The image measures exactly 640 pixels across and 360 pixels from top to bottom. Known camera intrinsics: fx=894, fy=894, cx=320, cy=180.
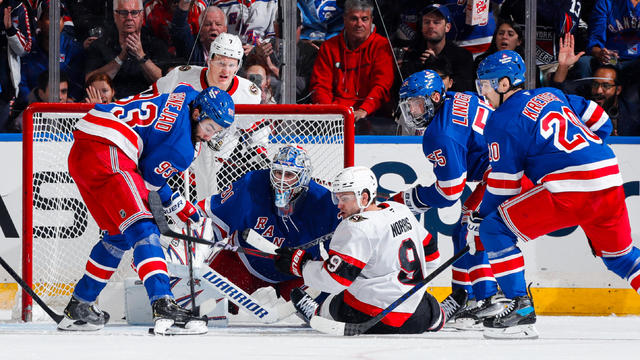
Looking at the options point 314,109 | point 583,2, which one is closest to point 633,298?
point 583,2

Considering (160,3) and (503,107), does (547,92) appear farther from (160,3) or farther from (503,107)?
(160,3)

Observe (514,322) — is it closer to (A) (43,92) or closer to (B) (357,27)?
(B) (357,27)

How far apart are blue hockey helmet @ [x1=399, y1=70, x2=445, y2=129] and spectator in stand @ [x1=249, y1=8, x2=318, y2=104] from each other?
1.05m

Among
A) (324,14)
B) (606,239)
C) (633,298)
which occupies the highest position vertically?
(324,14)

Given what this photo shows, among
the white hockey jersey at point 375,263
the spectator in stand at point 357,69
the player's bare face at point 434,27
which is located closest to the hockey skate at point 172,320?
the white hockey jersey at point 375,263

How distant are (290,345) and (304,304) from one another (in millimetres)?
698

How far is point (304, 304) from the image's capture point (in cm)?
379

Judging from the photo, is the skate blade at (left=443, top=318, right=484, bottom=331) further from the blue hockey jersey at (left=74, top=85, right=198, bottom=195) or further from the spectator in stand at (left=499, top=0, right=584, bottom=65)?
the spectator in stand at (left=499, top=0, right=584, bottom=65)

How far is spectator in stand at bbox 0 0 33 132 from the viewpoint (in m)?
4.99

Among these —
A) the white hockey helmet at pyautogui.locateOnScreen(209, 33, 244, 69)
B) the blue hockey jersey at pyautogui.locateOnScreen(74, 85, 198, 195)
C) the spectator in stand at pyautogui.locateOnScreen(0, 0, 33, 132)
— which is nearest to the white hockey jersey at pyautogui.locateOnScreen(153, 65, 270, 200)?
the white hockey helmet at pyautogui.locateOnScreen(209, 33, 244, 69)

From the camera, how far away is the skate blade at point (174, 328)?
3330 mm

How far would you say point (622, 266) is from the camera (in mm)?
3576

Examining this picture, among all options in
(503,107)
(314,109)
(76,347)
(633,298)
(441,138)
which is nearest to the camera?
(76,347)

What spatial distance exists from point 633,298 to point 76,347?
10.2 feet
